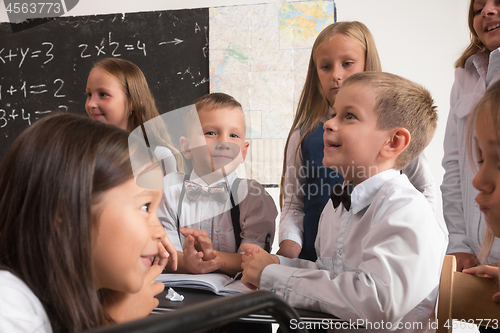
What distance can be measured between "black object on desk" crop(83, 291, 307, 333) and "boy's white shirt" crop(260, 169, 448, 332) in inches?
17.0

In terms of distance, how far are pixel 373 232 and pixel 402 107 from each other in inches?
17.5

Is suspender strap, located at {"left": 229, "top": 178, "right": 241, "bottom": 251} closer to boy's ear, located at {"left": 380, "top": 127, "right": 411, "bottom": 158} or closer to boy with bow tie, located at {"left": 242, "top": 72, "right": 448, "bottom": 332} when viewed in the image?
boy with bow tie, located at {"left": 242, "top": 72, "right": 448, "bottom": 332}

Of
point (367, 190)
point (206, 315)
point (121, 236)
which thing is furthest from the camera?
point (367, 190)

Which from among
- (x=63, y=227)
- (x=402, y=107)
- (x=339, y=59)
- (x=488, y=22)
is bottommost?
(x=63, y=227)

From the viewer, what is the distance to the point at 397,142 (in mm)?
1094

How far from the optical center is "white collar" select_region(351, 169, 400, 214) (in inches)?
39.0

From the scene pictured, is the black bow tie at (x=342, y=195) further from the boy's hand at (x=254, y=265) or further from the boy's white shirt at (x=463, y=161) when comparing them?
the boy's white shirt at (x=463, y=161)

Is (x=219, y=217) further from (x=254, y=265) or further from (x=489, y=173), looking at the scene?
(x=489, y=173)

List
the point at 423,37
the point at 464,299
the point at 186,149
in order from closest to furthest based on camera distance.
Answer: the point at 464,299 → the point at 186,149 → the point at 423,37

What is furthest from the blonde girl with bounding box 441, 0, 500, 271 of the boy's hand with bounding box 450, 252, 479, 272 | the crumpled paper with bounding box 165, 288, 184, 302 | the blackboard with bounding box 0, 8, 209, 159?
the blackboard with bounding box 0, 8, 209, 159

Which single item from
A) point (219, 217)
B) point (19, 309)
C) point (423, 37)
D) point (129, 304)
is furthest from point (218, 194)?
point (423, 37)

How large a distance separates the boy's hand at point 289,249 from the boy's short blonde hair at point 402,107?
44 cm

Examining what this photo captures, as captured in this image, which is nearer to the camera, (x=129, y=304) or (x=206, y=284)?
(x=129, y=304)

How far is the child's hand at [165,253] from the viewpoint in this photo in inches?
34.8
